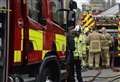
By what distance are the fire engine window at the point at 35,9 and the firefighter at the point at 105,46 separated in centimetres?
1281

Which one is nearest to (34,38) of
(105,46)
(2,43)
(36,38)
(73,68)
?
(36,38)

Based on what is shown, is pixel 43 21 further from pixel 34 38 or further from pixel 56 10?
pixel 56 10

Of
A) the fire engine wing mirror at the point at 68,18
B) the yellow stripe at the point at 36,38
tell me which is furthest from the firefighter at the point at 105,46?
the yellow stripe at the point at 36,38

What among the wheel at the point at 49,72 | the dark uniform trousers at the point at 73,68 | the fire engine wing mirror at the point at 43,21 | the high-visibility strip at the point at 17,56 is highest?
the fire engine wing mirror at the point at 43,21

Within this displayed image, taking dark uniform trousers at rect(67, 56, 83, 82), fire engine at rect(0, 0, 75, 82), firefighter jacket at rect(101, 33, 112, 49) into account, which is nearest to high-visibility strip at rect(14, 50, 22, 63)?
fire engine at rect(0, 0, 75, 82)

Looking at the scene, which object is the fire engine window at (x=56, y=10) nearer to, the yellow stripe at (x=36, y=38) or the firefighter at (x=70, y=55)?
the yellow stripe at (x=36, y=38)

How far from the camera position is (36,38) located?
763 centimetres

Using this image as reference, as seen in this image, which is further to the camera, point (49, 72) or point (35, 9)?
point (49, 72)

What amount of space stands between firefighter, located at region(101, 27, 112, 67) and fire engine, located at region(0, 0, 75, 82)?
11.1 metres

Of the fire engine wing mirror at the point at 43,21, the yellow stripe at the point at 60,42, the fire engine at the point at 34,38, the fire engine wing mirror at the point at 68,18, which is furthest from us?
the fire engine wing mirror at the point at 68,18

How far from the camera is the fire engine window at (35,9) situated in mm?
7598

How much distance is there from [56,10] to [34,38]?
66.8 inches

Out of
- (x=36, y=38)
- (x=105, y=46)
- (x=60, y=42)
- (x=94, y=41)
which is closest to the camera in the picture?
(x=36, y=38)

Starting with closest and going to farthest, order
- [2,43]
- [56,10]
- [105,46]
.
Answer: [2,43] < [56,10] < [105,46]
